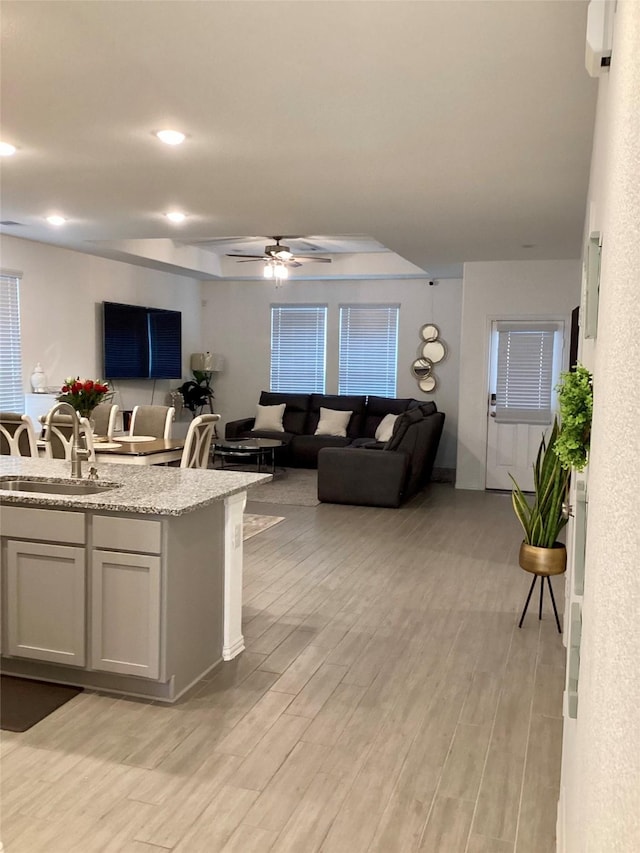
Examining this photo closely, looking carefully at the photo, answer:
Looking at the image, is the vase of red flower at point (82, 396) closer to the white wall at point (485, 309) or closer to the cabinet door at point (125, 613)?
the cabinet door at point (125, 613)

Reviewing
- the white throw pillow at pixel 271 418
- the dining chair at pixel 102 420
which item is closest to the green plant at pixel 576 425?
the dining chair at pixel 102 420

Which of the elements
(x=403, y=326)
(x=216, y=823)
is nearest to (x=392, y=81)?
(x=216, y=823)

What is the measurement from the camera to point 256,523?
664 cm

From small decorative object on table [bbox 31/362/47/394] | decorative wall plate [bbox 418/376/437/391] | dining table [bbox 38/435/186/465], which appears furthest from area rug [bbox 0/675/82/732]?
decorative wall plate [bbox 418/376/437/391]

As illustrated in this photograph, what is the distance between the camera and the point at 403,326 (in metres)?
10.6

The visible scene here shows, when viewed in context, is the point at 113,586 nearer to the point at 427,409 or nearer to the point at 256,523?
the point at 256,523

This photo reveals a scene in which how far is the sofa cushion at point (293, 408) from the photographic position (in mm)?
10719

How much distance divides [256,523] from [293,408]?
14.2ft

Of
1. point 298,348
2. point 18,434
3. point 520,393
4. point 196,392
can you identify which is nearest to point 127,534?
point 18,434

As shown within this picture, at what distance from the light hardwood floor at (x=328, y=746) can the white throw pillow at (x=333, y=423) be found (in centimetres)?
554

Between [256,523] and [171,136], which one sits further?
[256,523]

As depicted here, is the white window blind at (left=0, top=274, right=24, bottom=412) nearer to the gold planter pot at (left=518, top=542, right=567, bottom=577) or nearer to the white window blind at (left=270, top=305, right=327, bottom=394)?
the white window blind at (left=270, top=305, right=327, bottom=394)

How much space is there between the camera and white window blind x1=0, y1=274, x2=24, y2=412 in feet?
24.6

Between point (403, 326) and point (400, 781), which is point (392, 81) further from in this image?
point (403, 326)
